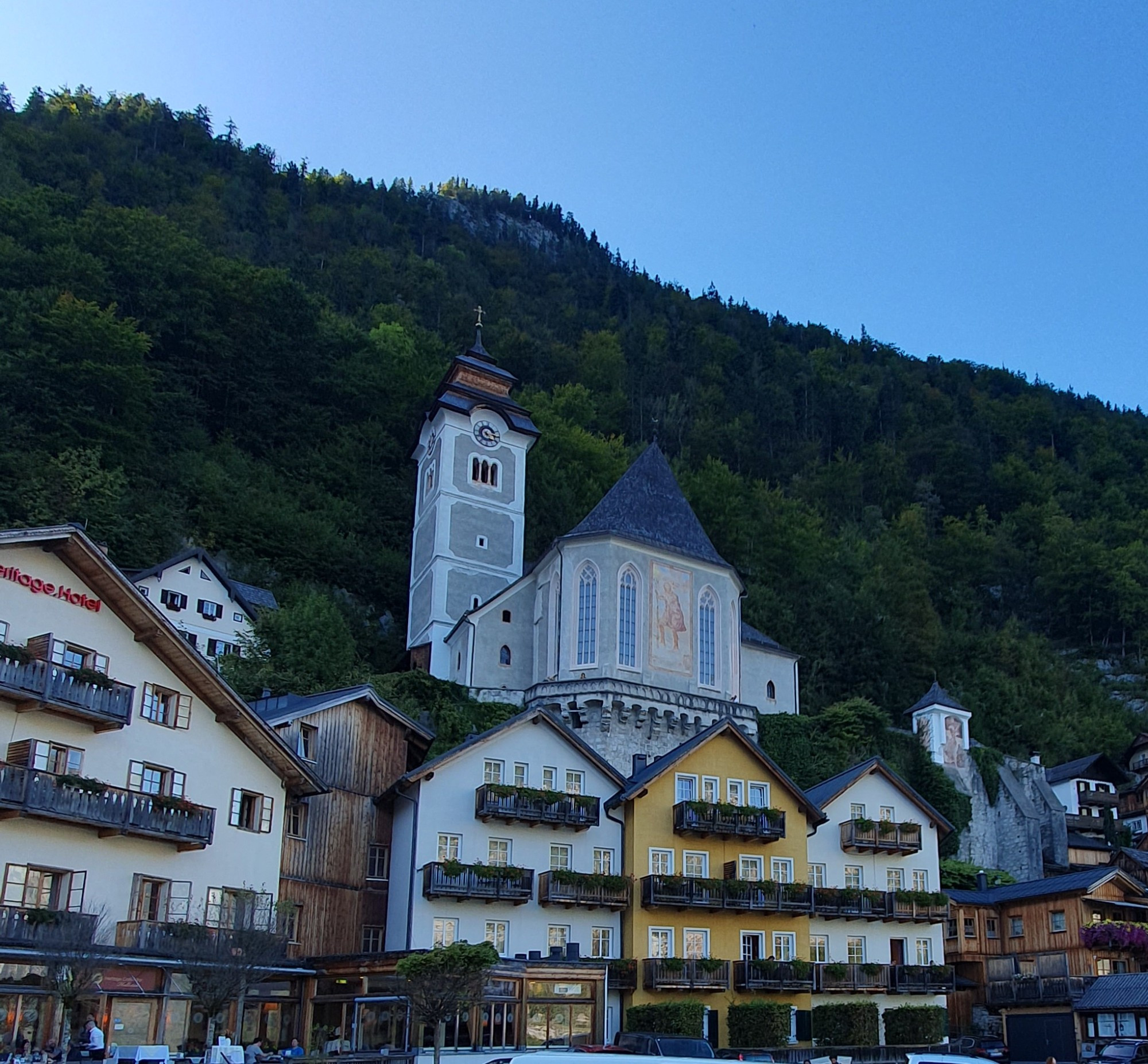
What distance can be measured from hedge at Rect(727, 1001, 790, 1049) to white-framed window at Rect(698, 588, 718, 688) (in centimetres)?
1967

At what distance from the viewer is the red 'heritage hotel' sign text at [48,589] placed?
31.1 meters

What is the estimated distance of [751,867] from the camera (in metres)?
43.6

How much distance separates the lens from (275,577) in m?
71.4

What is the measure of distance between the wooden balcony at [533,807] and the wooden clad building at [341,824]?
11.6ft

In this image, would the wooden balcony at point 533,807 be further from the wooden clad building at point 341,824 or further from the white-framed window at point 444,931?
the wooden clad building at point 341,824

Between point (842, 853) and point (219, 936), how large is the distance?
24896 mm

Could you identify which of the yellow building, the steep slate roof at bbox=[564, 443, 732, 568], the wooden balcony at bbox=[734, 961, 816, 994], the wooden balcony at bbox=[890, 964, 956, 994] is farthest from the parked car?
the steep slate roof at bbox=[564, 443, 732, 568]

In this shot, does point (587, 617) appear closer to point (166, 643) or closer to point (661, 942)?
point (661, 942)

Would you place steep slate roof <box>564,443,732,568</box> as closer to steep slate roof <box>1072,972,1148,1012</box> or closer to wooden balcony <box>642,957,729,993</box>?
wooden balcony <box>642,957,729,993</box>

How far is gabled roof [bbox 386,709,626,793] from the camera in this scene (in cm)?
3894

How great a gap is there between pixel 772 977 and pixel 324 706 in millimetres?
16692

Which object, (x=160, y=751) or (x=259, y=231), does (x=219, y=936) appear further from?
(x=259, y=231)

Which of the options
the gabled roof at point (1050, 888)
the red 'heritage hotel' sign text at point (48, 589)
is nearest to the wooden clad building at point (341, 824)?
the red 'heritage hotel' sign text at point (48, 589)

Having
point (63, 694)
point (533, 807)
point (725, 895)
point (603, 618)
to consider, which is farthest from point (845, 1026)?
point (63, 694)
